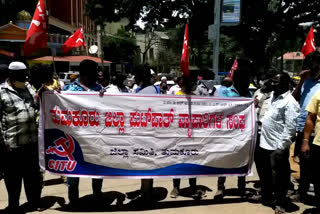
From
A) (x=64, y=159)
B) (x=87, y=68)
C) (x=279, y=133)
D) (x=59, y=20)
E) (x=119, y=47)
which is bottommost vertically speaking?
(x=64, y=159)

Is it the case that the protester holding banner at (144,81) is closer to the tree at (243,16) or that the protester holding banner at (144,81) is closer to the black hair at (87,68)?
the black hair at (87,68)

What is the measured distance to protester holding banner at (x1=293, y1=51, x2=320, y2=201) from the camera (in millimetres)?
4314

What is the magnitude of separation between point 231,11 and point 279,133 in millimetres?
7599

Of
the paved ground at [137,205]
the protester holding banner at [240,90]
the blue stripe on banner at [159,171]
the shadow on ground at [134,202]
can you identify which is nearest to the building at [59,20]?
the paved ground at [137,205]

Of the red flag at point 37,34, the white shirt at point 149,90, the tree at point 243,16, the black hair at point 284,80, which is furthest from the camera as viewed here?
the tree at point 243,16

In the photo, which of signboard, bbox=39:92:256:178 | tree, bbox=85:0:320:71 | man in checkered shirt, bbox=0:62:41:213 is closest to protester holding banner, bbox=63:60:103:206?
signboard, bbox=39:92:256:178

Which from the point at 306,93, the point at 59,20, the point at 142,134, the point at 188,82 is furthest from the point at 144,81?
the point at 59,20

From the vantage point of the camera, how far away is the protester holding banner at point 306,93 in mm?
4314

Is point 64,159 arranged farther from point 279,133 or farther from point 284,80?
point 284,80

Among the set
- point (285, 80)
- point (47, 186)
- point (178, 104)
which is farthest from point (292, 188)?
point (47, 186)

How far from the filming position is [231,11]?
35.0 ft

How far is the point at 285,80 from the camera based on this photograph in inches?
160

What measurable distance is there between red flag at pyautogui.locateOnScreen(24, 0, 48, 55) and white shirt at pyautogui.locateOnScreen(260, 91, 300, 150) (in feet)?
10.2

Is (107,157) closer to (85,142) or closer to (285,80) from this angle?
(85,142)
